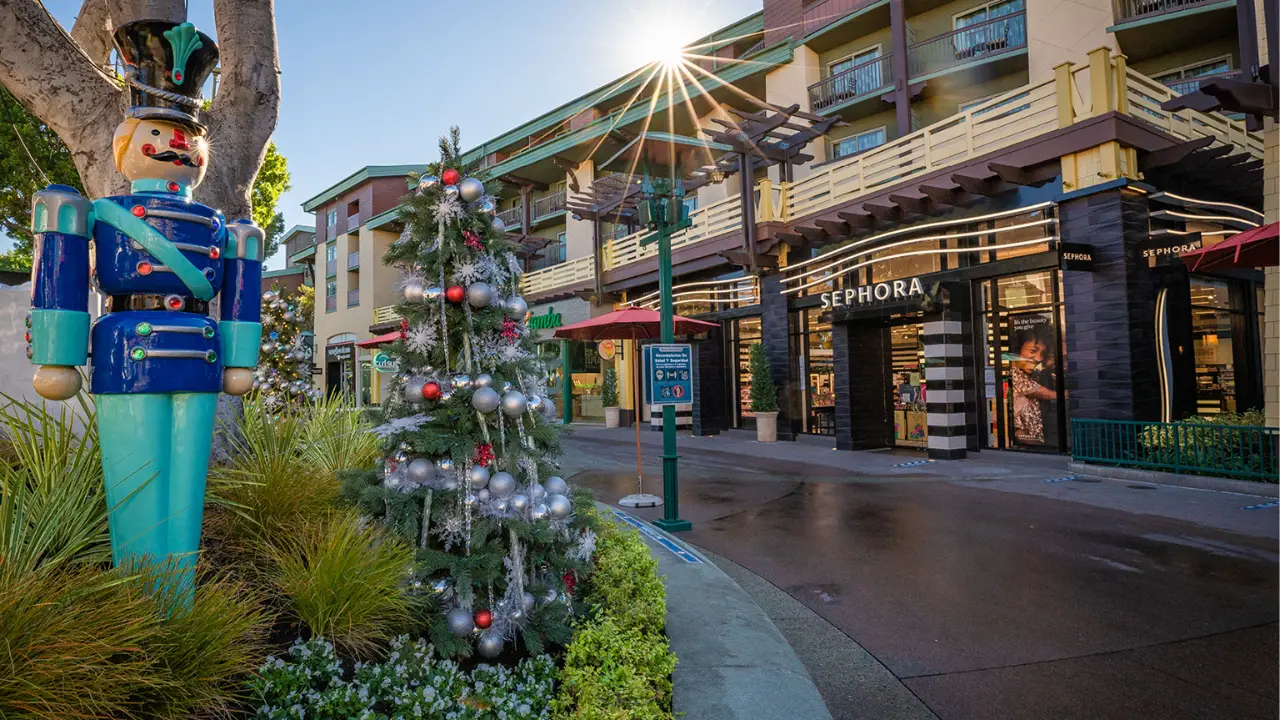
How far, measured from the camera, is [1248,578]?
5.47 m

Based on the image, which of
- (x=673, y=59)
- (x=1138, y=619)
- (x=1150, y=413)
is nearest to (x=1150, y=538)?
(x=1138, y=619)

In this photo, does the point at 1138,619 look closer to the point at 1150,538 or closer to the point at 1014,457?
the point at 1150,538

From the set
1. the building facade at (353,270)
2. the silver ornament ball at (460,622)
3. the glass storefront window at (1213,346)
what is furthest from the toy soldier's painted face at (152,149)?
the building facade at (353,270)

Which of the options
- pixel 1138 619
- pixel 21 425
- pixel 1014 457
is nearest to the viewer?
pixel 21 425

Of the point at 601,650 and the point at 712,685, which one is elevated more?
the point at 601,650

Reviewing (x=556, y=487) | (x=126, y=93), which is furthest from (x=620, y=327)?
(x=556, y=487)

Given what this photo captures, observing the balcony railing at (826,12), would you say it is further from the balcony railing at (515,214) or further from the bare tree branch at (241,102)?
the bare tree branch at (241,102)

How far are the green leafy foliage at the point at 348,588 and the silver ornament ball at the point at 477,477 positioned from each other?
0.48 m

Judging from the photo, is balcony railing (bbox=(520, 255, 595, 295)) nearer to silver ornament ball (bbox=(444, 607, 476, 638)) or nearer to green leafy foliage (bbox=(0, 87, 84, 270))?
green leafy foliage (bbox=(0, 87, 84, 270))

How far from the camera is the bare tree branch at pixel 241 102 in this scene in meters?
5.22

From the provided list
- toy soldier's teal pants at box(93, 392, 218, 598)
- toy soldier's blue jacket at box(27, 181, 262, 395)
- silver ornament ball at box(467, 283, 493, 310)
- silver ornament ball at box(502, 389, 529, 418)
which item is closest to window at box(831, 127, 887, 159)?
silver ornament ball at box(467, 283, 493, 310)

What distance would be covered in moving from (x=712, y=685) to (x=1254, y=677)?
9.97 feet

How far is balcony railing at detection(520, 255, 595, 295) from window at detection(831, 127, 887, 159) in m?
8.86

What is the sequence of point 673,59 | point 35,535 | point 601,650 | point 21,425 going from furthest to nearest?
point 673,59, point 21,425, point 601,650, point 35,535
